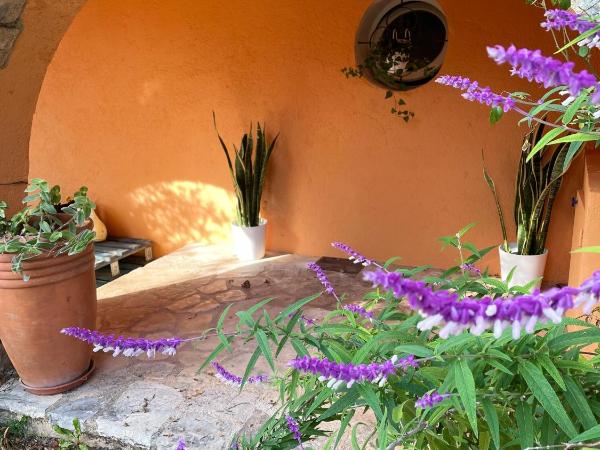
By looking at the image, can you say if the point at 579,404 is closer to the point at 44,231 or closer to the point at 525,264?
the point at 44,231

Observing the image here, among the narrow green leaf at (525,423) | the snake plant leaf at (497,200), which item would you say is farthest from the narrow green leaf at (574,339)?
the snake plant leaf at (497,200)

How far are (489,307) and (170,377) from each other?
7.75 feet

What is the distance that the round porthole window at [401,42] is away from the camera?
402 centimetres

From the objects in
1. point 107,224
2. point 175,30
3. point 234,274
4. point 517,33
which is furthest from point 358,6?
point 107,224

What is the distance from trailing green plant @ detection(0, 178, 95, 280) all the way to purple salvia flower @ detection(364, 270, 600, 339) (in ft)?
6.89

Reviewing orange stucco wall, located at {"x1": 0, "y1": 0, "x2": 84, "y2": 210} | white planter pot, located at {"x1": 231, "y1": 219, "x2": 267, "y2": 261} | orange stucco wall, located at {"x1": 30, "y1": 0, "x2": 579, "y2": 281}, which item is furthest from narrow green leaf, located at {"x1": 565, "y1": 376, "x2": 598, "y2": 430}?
white planter pot, located at {"x1": 231, "y1": 219, "x2": 267, "y2": 261}

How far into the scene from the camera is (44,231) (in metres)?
2.27

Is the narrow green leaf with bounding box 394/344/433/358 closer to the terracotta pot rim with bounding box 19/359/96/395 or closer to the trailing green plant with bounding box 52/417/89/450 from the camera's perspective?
the trailing green plant with bounding box 52/417/89/450

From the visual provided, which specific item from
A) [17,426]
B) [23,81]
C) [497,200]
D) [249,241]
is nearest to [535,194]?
[497,200]

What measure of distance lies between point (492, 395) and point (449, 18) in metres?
3.36

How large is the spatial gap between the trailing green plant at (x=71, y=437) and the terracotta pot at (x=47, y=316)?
0.90 feet

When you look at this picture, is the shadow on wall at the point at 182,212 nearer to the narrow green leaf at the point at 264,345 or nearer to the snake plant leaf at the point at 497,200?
the snake plant leaf at the point at 497,200

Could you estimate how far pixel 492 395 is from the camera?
0.89 metres

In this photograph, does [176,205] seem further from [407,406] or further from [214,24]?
[407,406]
